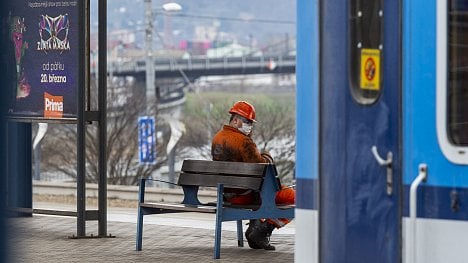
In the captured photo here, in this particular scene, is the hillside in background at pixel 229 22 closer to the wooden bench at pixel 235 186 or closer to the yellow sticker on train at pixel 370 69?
the wooden bench at pixel 235 186

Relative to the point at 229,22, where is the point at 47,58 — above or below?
below

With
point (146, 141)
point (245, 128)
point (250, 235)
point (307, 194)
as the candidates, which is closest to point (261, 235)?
point (250, 235)

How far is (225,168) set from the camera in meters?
9.78

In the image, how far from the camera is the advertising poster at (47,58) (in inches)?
452

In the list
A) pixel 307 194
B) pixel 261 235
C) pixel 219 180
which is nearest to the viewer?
pixel 307 194

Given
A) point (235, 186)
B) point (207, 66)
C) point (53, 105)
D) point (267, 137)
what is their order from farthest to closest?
point (207, 66) < point (267, 137) < point (53, 105) < point (235, 186)

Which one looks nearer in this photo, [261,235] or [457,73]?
[457,73]

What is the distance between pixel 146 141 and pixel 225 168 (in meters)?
17.0

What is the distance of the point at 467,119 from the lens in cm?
389

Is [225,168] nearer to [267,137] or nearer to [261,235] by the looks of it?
[261,235]

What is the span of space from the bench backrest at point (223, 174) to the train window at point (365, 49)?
5.26 meters

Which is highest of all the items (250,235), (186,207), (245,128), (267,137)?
(245,128)

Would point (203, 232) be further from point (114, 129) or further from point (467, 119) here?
point (114, 129)

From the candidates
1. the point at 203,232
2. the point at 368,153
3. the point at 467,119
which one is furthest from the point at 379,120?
the point at 203,232
